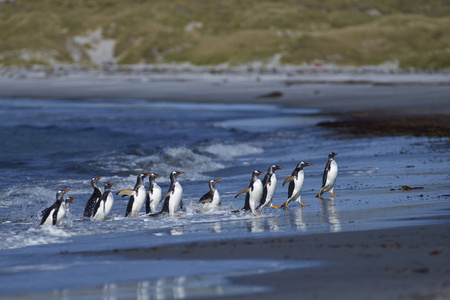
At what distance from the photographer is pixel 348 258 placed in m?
7.26

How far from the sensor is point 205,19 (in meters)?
171

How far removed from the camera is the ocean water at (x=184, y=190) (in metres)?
7.22

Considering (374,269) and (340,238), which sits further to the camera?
(340,238)

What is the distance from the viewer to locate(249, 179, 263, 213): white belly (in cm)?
1152

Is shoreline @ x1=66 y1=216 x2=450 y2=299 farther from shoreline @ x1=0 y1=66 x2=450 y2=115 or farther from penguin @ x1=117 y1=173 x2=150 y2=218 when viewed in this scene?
shoreline @ x1=0 y1=66 x2=450 y2=115

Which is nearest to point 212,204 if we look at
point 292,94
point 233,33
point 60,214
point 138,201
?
point 138,201

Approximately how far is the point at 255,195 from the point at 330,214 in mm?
1678

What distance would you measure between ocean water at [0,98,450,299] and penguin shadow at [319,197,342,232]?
32mm

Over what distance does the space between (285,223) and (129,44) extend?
154 meters

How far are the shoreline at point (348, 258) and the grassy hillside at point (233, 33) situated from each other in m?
96.8

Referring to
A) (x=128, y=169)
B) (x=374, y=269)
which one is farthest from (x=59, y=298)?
(x=128, y=169)

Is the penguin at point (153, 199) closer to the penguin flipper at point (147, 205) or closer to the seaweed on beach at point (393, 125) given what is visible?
the penguin flipper at point (147, 205)

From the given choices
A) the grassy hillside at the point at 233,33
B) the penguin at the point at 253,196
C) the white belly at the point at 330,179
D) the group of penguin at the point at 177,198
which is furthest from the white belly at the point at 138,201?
the grassy hillside at the point at 233,33

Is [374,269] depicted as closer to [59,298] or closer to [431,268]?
[431,268]
